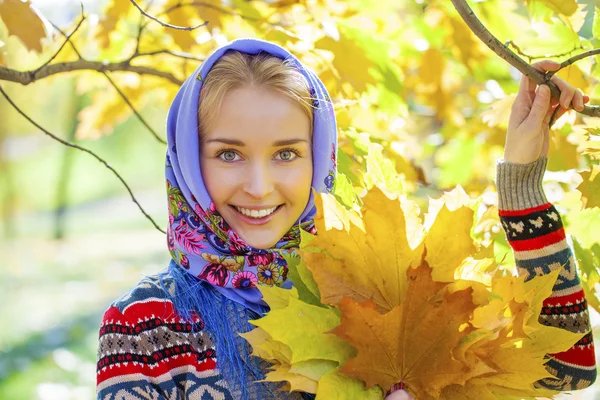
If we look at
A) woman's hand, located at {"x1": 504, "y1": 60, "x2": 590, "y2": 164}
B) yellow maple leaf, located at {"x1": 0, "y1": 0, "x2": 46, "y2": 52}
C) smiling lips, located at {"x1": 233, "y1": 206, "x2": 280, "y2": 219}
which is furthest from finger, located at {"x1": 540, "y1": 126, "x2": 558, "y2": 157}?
yellow maple leaf, located at {"x1": 0, "y1": 0, "x2": 46, "y2": 52}

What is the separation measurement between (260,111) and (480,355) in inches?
26.0

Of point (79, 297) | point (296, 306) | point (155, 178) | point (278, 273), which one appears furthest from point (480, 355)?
point (155, 178)

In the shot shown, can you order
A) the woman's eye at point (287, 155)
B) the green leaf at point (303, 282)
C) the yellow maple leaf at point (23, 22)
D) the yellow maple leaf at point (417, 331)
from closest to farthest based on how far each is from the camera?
the yellow maple leaf at point (417, 331), the green leaf at point (303, 282), the woman's eye at point (287, 155), the yellow maple leaf at point (23, 22)

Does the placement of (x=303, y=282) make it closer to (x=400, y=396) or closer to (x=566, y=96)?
(x=400, y=396)

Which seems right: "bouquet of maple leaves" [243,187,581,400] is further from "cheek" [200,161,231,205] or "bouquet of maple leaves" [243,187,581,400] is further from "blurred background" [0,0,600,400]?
"cheek" [200,161,231,205]

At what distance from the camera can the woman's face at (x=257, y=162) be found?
1528mm

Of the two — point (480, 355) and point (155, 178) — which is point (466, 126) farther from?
point (155, 178)

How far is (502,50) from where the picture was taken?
4.59 ft

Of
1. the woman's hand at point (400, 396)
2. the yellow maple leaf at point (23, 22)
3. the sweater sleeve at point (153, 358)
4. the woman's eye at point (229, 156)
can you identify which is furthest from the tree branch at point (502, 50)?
the yellow maple leaf at point (23, 22)

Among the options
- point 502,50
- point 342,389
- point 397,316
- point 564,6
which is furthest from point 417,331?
point 564,6

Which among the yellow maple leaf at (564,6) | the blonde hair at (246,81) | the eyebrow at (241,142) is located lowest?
the eyebrow at (241,142)

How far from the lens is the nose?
59.5 inches

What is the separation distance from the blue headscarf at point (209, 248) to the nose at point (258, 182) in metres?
0.09

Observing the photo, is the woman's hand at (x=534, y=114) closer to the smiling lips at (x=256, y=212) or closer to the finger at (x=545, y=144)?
the finger at (x=545, y=144)
